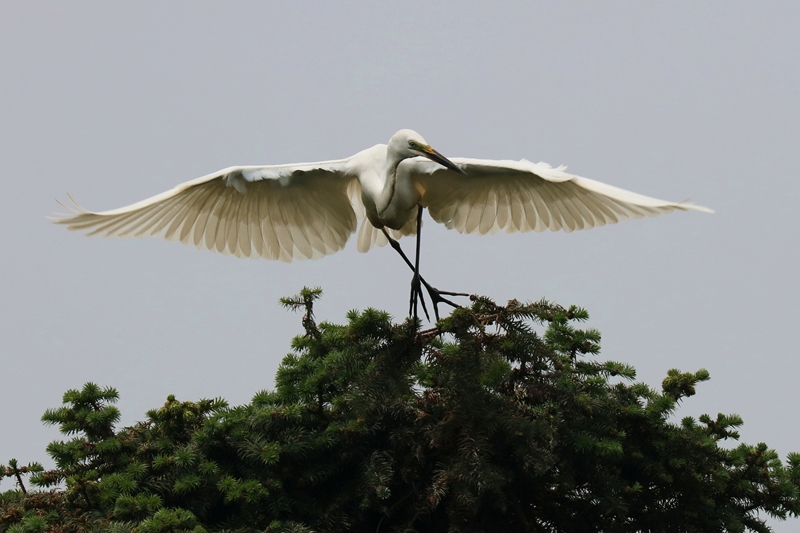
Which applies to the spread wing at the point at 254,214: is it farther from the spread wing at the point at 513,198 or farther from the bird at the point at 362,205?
the spread wing at the point at 513,198

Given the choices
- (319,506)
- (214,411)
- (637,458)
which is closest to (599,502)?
(637,458)

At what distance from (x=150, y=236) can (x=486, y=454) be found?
2969 mm

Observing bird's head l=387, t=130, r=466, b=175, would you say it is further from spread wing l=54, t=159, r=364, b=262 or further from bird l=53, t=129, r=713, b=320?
spread wing l=54, t=159, r=364, b=262

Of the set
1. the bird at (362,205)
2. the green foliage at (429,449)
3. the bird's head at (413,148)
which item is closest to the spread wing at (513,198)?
the bird at (362,205)

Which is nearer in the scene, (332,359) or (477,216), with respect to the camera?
(332,359)

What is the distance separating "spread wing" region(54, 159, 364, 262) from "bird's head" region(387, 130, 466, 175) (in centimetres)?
55

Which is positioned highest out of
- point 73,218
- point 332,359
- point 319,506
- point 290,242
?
point 290,242

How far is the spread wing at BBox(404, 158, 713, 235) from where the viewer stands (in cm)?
517

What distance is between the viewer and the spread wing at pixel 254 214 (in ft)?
18.5

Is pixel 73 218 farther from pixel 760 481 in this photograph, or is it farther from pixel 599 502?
pixel 760 481

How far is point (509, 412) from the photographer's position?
398 cm

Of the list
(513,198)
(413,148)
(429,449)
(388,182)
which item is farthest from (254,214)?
(429,449)

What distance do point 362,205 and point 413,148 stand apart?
0.99 m

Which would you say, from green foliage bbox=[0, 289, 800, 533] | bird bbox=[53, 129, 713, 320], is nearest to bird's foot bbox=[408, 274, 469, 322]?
bird bbox=[53, 129, 713, 320]
